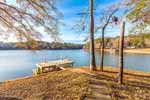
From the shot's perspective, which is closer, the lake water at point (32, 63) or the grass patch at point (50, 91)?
the grass patch at point (50, 91)

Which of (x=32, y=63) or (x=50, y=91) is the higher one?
(x=50, y=91)

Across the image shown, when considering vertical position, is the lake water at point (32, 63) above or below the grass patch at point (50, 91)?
below

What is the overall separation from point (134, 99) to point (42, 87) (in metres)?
3.89

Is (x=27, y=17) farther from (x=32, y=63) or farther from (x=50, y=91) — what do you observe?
(x=32, y=63)

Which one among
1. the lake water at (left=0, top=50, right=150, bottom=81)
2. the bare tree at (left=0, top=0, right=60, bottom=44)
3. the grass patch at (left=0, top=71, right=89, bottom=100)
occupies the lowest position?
the lake water at (left=0, top=50, right=150, bottom=81)

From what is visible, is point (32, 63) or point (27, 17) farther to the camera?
point (32, 63)

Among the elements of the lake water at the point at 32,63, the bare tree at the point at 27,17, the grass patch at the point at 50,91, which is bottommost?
the lake water at the point at 32,63

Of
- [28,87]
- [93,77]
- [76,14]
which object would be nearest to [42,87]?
[28,87]

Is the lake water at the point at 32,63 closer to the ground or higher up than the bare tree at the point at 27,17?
closer to the ground

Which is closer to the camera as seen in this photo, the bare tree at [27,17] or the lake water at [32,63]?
the bare tree at [27,17]

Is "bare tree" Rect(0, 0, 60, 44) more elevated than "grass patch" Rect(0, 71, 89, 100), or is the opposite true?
"bare tree" Rect(0, 0, 60, 44)

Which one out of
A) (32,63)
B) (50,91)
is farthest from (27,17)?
(32,63)

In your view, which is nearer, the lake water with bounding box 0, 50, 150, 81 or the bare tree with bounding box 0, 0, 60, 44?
the bare tree with bounding box 0, 0, 60, 44

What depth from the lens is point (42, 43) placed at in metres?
8.85
